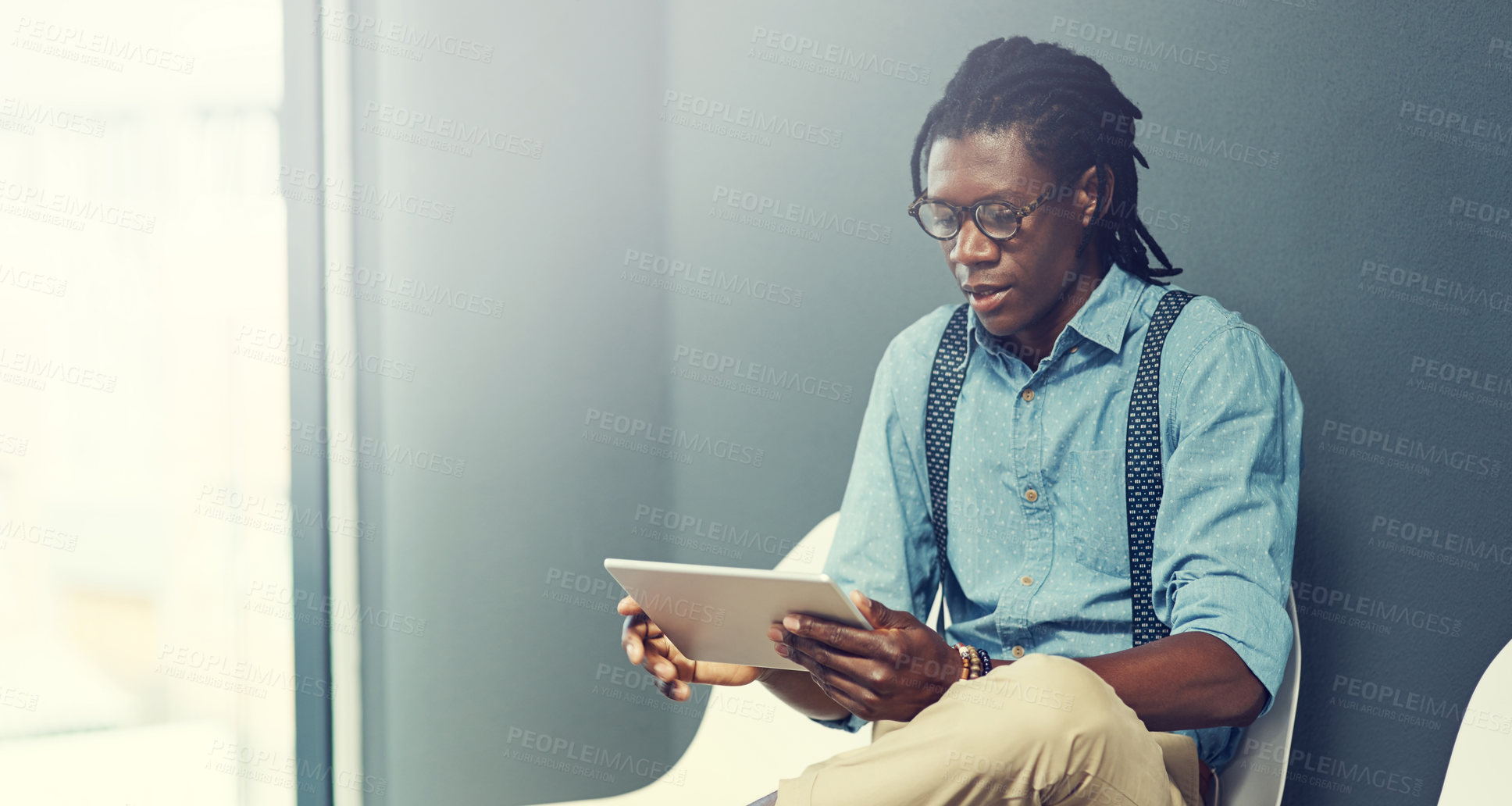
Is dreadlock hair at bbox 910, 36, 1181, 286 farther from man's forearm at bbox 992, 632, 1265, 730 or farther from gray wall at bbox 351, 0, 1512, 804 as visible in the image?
man's forearm at bbox 992, 632, 1265, 730

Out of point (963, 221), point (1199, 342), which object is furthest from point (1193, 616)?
point (963, 221)

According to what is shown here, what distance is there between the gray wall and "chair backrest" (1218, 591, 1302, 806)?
43 centimetres

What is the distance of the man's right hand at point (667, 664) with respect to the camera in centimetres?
133

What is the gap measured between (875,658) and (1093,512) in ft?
1.51

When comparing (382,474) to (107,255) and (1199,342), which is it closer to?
(107,255)

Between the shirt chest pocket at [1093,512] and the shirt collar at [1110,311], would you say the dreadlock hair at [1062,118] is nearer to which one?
the shirt collar at [1110,311]

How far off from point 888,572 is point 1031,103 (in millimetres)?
688

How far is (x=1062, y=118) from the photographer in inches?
56.5

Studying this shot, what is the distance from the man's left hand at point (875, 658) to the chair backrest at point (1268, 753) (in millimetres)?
398

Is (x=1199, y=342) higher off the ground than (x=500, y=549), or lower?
higher

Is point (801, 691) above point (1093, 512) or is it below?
below

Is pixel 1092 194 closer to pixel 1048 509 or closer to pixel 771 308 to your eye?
pixel 1048 509

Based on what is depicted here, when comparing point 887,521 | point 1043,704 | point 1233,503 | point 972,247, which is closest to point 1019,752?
point 1043,704

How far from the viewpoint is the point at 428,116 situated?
182 cm
